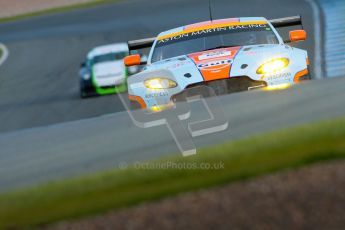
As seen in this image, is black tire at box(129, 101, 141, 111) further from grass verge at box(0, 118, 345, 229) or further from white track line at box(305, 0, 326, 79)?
white track line at box(305, 0, 326, 79)

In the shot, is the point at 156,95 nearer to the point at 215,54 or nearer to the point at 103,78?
the point at 215,54

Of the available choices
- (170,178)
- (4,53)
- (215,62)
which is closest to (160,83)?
(215,62)

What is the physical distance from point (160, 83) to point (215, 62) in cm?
58

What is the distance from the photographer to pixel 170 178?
6773 millimetres

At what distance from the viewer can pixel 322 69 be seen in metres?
15.6

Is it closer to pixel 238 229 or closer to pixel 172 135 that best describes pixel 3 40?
pixel 172 135

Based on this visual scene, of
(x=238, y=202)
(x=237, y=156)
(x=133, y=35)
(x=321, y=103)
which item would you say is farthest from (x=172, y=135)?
(x=133, y=35)

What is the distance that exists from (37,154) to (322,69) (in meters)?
8.65

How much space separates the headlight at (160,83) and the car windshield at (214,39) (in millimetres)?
1223

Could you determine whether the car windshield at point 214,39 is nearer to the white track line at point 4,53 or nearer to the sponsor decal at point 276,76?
the sponsor decal at point 276,76

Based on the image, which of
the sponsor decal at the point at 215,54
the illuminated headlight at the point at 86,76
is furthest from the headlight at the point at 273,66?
the illuminated headlight at the point at 86,76

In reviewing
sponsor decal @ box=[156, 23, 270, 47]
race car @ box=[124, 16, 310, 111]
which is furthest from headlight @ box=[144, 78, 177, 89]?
sponsor decal @ box=[156, 23, 270, 47]

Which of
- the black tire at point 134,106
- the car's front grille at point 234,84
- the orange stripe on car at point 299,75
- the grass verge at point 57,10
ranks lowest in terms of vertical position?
the grass verge at point 57,10

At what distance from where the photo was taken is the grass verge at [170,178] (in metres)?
6.17
